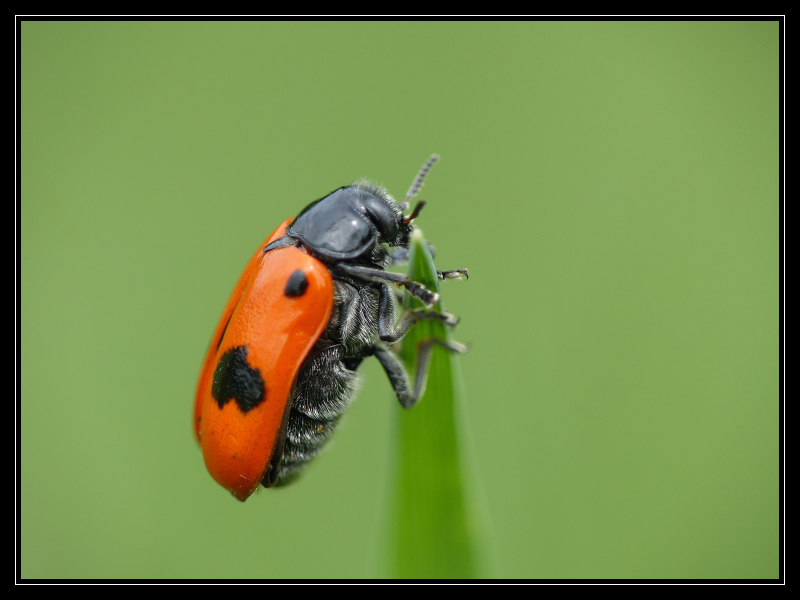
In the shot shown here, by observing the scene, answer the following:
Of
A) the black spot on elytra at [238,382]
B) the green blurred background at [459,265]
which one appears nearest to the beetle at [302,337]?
the black spot on elytra at [238,382]

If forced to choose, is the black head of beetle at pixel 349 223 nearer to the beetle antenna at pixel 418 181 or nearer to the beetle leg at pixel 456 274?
the beetle antenna at pixel 418 181

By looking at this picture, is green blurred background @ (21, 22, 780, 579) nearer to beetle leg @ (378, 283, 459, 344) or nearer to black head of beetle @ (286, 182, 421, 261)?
beetle leg @ (378, 283, 459, 344)

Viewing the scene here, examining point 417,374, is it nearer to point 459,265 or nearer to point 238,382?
point 238,382

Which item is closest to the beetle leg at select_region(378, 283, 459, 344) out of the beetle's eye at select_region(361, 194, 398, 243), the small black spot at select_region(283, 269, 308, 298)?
the beetle's eye at select_region(361, 194, 398, 243)

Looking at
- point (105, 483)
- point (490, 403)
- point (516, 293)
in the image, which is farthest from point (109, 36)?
point (490, 403)

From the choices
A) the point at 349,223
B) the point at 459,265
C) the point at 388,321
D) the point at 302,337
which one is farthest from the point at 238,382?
the point at 459,265
